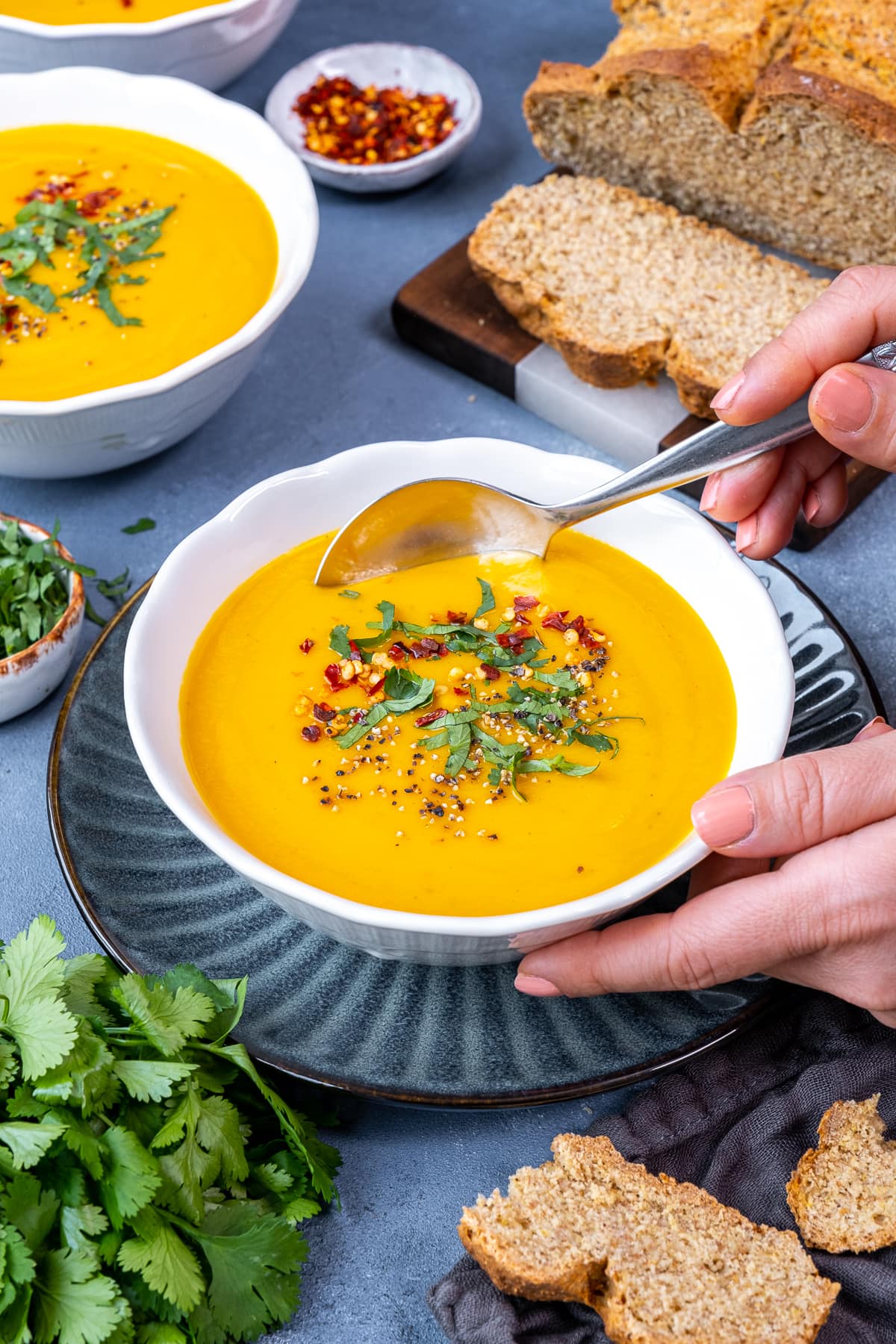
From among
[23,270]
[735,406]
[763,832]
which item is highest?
[735,406]

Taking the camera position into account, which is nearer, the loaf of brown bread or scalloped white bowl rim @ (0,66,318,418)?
scalloped white bowl rim @ (0,66,318,418)

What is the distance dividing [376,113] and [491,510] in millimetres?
1925

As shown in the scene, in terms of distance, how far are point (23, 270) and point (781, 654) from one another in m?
2.03

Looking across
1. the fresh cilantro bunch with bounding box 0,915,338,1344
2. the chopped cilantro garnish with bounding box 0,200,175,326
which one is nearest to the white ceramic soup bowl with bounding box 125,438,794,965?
the fresh cilantro bunch with bounding box 0,915,338,1344

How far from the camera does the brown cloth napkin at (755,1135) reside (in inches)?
70.9

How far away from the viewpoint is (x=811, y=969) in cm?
199

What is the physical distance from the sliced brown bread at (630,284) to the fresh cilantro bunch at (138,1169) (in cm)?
183

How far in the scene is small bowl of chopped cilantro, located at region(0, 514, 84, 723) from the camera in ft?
8.38

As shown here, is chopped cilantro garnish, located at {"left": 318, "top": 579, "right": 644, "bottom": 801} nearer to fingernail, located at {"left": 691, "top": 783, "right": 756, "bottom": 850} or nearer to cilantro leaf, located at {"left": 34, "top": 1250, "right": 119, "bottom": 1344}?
fingernail, located at {"left": 691, "top": 783, "right": 756, "bottom": 850}

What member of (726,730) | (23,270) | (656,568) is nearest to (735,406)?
(656,568)

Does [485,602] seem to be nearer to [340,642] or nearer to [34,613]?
[340,642]

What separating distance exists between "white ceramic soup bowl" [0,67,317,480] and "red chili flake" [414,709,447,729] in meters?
0.97

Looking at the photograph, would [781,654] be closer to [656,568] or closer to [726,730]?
[726,730]

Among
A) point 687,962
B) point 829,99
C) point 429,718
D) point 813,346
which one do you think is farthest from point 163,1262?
point 829,99
